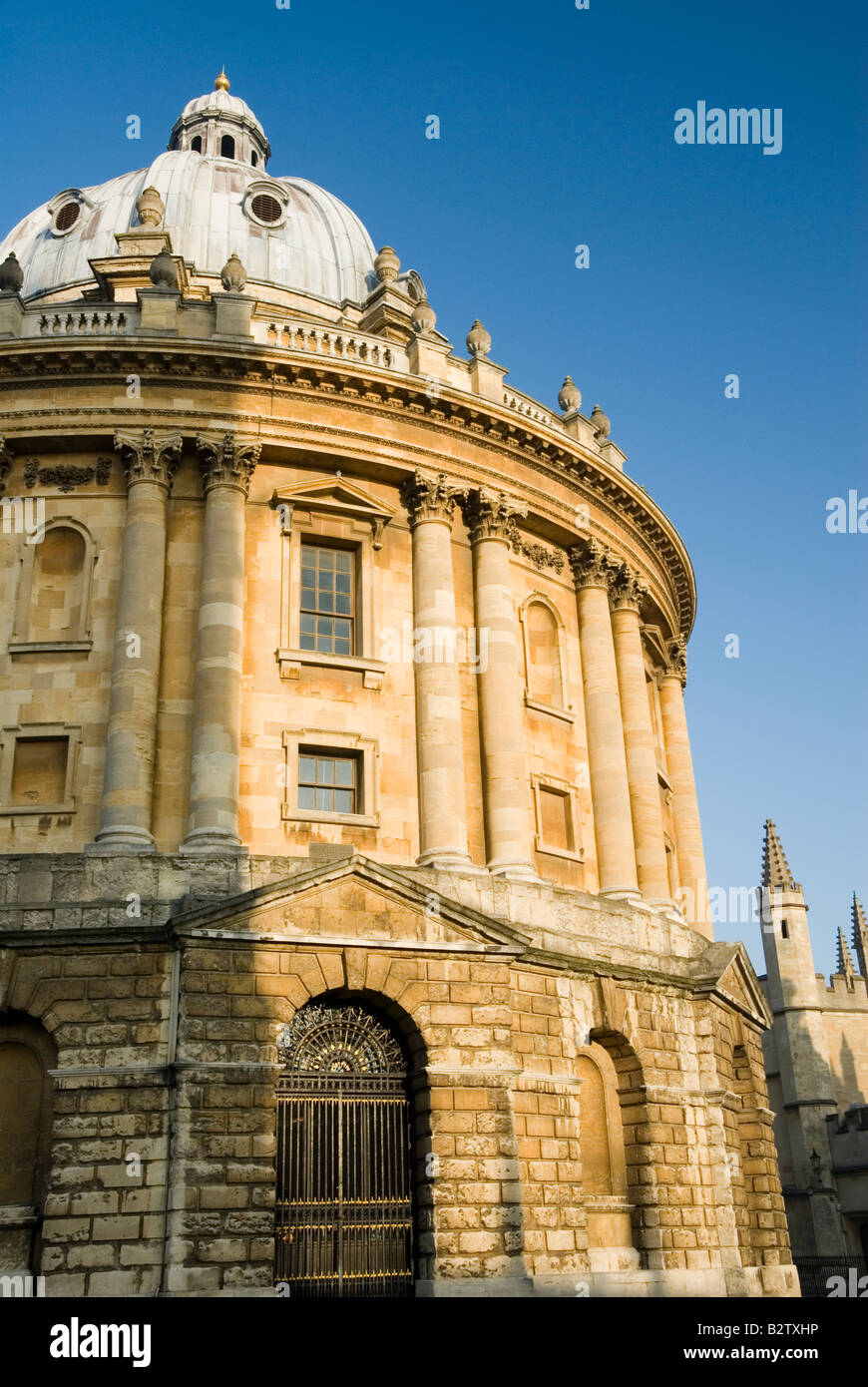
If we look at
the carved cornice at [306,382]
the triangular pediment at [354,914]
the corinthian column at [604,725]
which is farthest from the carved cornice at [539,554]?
the triangular pediment at [354,914]

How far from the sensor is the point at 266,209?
138ft

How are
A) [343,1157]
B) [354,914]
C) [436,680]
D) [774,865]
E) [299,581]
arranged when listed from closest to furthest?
[343,1157] < [354,914] < [436,680] < [299,581] < [774,865]

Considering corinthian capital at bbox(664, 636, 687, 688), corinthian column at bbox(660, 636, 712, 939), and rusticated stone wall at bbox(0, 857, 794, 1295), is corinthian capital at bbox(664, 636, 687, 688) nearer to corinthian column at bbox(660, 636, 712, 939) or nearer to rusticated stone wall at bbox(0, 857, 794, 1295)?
corinthian column at bbox(660, 636, 712, 939)

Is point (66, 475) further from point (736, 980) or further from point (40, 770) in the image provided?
A: point (736, 980)

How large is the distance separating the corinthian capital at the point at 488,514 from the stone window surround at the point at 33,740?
9545 millimetres

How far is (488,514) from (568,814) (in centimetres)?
666

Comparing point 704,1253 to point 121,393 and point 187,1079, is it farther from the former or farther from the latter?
point 121,393

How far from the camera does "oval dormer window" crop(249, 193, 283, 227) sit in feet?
136

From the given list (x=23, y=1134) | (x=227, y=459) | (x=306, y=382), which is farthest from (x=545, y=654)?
(x=23, y=1134)

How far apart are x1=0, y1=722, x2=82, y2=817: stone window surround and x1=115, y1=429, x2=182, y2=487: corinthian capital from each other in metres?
5.15

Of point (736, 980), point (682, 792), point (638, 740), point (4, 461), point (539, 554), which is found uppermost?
A: point (539, 554)

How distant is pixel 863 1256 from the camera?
53.9m

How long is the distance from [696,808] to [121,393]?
60.4ft

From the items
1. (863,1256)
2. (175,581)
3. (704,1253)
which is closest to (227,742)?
(175,581)
